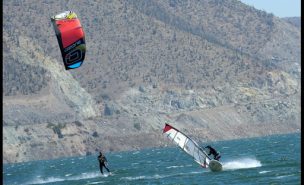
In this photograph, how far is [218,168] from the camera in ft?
190

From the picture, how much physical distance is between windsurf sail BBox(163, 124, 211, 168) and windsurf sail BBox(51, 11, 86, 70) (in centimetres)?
1372

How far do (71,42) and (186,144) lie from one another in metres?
16.2

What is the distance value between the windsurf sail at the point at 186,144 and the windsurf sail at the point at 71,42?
1372 cm

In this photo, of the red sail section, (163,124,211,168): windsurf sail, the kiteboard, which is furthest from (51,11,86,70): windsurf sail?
the kiteboard

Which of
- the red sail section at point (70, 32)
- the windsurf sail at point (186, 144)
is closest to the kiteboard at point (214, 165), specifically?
the windsurf sail at point (186, 144)

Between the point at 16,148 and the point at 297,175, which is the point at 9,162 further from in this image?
the point at 297,175

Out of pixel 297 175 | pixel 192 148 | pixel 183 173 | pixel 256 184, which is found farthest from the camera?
pixel 183 173

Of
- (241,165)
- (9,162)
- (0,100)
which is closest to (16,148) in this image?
(9,162)

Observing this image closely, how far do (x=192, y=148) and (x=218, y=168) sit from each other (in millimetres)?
2256

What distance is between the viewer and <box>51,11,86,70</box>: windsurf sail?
4203 centimetres

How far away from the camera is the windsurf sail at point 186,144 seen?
55406 mm

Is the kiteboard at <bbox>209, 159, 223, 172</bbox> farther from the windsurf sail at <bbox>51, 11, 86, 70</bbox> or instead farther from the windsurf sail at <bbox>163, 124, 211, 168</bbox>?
the windsurf sail at <bbox>51, 11, 86, 70</bbox>

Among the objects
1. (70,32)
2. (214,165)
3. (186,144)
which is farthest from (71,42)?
(214,165)

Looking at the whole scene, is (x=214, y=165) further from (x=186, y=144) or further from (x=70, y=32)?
(x=70, y=32)
